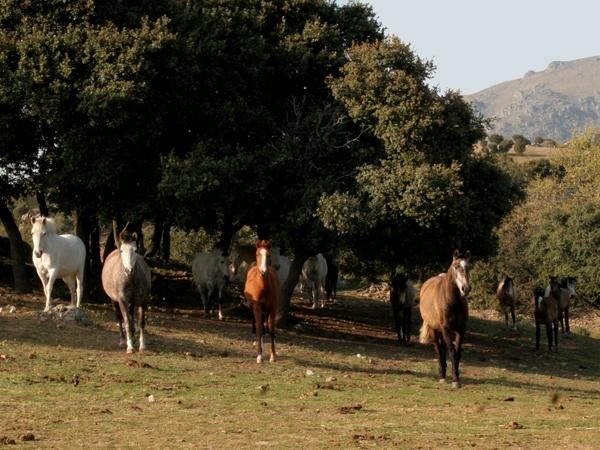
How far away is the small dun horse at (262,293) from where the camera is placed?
64.2ft

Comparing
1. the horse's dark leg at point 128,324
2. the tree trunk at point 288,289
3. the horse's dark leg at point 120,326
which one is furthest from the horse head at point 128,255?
the tree trunk at point 288,289

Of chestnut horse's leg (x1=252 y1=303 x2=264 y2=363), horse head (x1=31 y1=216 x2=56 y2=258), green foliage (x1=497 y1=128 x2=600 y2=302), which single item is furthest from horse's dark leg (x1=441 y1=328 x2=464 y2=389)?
green foliage (x1=497 y1=128 x2=600 y2=302)

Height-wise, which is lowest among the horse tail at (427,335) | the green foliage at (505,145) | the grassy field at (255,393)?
the grassy field at (255,393)

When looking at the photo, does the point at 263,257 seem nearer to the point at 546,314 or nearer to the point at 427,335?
the point at 427,335

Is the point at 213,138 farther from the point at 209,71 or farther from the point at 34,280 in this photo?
the point at 34,280

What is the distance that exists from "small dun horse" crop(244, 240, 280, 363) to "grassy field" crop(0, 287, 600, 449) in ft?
2.16

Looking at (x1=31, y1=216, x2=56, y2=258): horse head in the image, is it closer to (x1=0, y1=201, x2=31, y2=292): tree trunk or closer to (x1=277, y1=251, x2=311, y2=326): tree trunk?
(x1=0, y1=201, x2=31, y2=292): tree trunk

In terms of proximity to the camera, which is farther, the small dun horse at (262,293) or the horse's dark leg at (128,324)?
the small dun horse at (262,293)

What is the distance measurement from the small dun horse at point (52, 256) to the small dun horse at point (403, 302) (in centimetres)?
984

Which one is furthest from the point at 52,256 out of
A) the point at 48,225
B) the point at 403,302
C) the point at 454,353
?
the point at 403,302

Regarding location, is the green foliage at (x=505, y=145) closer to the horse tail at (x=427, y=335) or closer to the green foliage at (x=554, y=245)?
the green foliage at (x=554, y=245)

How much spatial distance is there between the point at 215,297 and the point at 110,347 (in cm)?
1414

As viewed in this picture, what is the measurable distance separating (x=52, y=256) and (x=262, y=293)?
622 cm

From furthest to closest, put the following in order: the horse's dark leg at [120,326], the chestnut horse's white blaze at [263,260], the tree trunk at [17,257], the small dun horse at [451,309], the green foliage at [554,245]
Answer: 1. the green foliage at [554,245]
2. the tree trunk at [17,257]
3. the horse's dark leg at [120,326]
4. the chestnut horse's white blaze at [263,260]
5. the small dun horse at [451,309]
